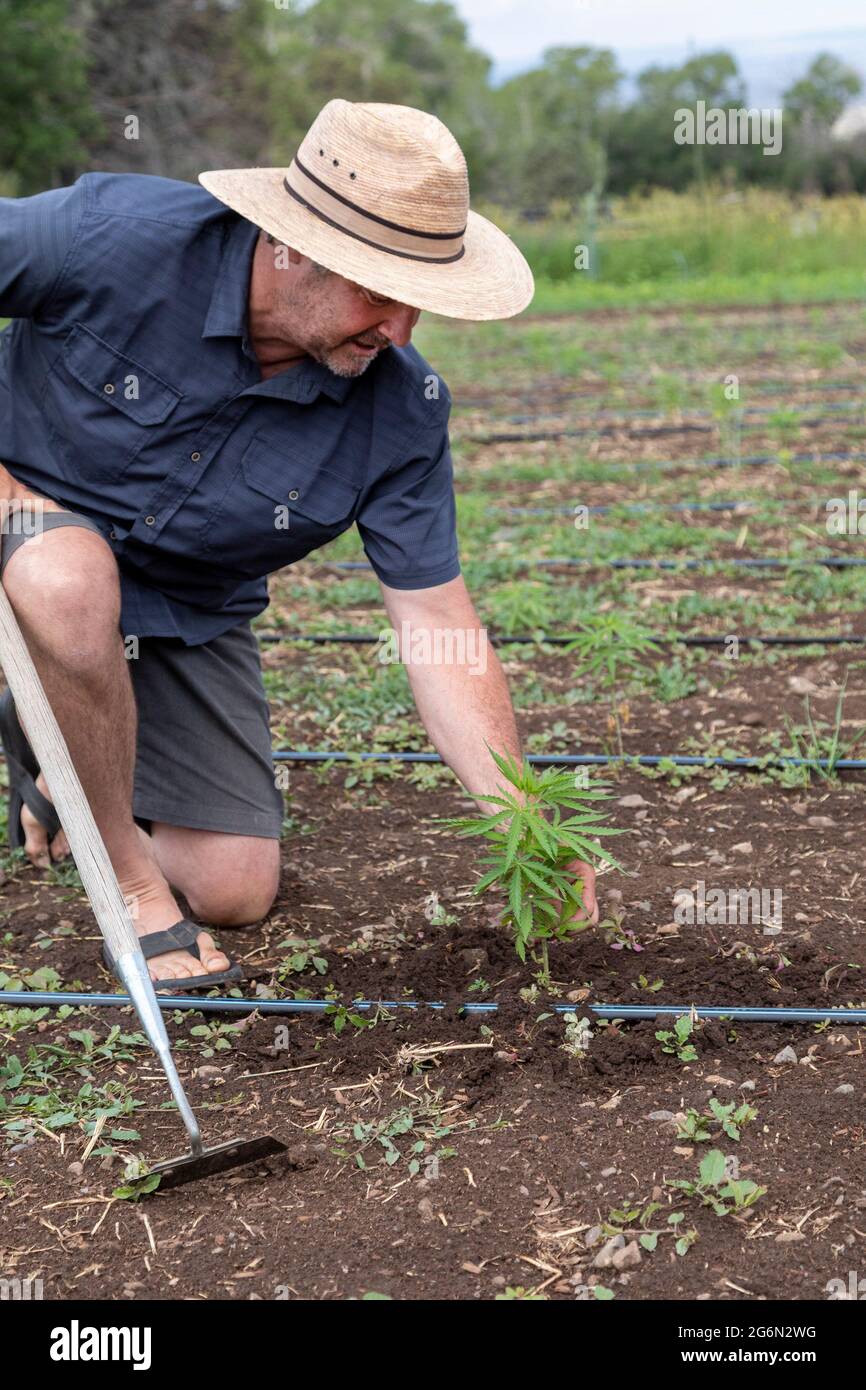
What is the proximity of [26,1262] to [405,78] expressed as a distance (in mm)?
49517

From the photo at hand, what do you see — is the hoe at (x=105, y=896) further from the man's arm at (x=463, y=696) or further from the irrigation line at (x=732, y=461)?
the irrigation line at (x=732, y=461)

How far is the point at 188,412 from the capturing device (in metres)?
2.69

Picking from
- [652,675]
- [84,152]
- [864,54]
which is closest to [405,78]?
[864,54]

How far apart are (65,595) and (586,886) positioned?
105 centimetres

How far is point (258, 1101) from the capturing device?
92.7 inches

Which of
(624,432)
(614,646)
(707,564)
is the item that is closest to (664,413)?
(624,432)

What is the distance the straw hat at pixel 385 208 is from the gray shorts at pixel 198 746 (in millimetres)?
962

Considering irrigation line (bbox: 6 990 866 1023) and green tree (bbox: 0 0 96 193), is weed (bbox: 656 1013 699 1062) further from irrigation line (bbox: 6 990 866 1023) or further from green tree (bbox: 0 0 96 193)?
green tree (bbox: 0 0 96 193)

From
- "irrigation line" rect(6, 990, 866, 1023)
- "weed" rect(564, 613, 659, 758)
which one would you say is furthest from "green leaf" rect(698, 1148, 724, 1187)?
"weed" rect(564, 613, 659, 758)

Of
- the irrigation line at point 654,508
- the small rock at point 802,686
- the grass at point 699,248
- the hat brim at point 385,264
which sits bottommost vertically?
the small rock at point 802,686

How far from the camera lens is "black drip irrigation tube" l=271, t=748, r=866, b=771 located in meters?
3.55

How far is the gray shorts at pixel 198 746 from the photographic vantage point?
3.03m

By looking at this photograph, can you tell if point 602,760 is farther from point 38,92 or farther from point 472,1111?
point 38,92

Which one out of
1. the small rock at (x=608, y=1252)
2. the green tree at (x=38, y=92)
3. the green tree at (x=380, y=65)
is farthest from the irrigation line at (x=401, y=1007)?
the green tree at (x=380, y=65)
